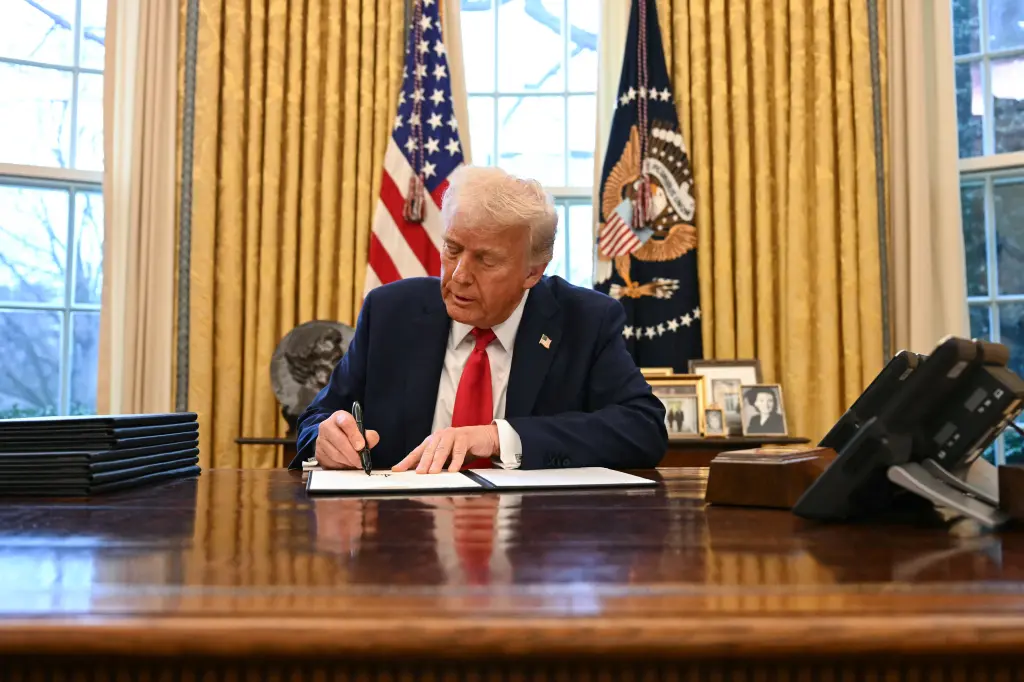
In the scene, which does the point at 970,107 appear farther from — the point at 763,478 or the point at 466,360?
the point at 763,478

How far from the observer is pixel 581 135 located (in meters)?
4.43

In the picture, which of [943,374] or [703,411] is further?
[703,411]

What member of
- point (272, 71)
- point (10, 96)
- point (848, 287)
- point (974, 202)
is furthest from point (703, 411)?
point (10, 96)

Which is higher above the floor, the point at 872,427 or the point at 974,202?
the point at 974,202

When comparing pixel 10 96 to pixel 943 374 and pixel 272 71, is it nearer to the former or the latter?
pixel 272 71

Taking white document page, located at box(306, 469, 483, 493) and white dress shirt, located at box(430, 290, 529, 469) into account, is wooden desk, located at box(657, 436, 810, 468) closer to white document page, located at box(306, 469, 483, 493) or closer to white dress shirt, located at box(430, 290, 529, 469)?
white dress shirt, located at box(430, 290, 529, 469)

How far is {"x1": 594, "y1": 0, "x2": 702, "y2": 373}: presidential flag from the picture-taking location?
3.93 metres

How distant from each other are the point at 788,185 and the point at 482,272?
2235 mm

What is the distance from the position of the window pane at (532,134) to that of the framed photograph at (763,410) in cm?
147

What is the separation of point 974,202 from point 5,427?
13.1ft

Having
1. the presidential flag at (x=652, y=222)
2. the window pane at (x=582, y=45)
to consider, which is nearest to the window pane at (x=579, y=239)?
the presidential flag at (x=652, y=222)

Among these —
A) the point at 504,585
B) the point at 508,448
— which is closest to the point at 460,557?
the point at 504,585

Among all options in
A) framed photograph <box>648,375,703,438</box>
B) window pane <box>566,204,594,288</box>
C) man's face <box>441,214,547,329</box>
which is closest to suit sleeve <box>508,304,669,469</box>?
man's face <box>441,214,547,329</box>

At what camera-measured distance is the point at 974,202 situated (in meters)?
4.09
